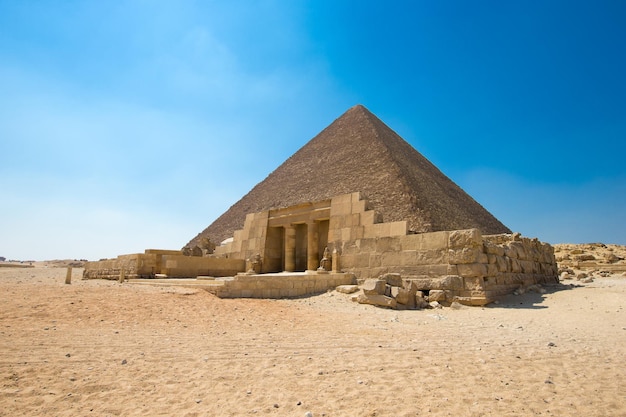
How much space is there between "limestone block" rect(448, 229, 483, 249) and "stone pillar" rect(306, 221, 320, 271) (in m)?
5.10

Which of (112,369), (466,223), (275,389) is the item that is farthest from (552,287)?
(466,223)

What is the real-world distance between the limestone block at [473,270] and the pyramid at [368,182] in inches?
683

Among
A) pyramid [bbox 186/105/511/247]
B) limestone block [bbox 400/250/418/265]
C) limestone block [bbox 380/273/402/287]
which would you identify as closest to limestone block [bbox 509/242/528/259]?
limestone block [bbox 400/250/418/265]

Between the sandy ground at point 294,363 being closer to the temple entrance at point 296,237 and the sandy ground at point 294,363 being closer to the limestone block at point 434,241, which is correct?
the limestone block at point 434,241

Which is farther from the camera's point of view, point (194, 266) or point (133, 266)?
point (133, 266)

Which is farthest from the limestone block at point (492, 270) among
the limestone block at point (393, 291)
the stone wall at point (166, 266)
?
the stone wall at point (166, 266)

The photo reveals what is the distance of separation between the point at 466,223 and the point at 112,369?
117 feet

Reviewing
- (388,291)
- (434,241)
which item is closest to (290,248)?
(434,241)

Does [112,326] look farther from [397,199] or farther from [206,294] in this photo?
[397,199]

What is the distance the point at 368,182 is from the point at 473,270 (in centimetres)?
2531

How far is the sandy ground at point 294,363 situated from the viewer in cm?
289

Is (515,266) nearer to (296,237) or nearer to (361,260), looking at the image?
(361,260)

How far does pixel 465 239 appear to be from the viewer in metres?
8.90

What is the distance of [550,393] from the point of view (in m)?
3.12
